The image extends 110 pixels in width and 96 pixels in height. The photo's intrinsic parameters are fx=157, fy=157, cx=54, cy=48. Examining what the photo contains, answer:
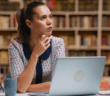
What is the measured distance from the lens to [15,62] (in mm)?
1284

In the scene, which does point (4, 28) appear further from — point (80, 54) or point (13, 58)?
point (13, 58)

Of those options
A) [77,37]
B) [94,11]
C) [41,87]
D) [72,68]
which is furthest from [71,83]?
[94,11]

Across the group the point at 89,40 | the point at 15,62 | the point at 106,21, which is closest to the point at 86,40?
the point at 89,40

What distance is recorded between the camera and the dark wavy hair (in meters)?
1.40

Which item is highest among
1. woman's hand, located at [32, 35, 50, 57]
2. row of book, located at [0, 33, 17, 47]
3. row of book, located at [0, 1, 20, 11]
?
row of book, located at [0, 1, 20, 11]

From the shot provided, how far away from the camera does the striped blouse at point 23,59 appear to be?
127 cm

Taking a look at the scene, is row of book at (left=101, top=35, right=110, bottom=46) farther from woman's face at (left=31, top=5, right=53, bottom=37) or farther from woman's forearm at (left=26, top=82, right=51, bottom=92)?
woman's forearm at (left=26, top=82, right=51, bottom=92)

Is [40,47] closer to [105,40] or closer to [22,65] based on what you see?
[22,65]

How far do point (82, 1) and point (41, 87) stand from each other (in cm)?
281

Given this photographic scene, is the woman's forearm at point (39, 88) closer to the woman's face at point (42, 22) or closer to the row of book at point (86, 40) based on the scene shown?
the woman's face at point (42, 22)

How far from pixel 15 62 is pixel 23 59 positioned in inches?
3.5

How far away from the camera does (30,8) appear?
140 centimetres

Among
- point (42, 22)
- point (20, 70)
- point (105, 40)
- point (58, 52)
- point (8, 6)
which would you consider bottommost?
point (105, 40)

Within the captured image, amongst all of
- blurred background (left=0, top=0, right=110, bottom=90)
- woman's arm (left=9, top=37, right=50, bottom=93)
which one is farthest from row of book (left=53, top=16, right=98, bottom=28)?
woman's arm (left=9, top=37, right=50, bottom=93)
